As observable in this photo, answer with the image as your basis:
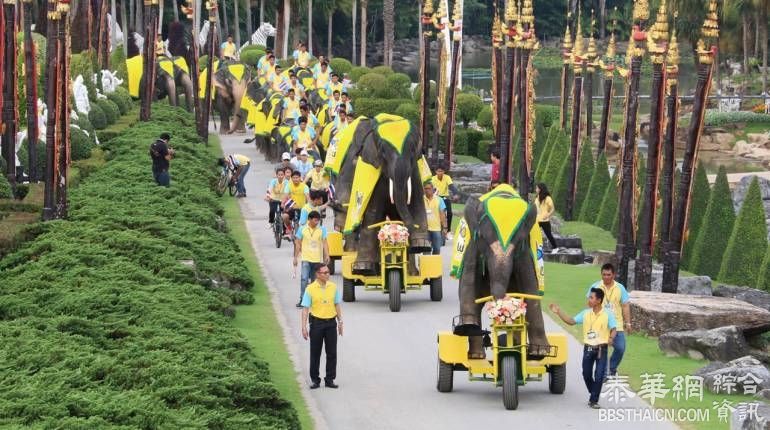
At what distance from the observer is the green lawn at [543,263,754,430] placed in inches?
688

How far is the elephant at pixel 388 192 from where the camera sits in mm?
23766

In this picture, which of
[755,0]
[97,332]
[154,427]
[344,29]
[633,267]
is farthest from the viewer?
[344,29]

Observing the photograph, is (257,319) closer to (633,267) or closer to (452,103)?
(633,267)

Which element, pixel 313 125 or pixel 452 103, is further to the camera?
pixel 452 103

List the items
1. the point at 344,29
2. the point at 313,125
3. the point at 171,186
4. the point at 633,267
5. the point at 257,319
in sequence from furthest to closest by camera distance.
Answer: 1. the point at 344,29
2. the point at 313,125
3. the point at 171,186
4. the point at 633,267
5. the point at 257,319

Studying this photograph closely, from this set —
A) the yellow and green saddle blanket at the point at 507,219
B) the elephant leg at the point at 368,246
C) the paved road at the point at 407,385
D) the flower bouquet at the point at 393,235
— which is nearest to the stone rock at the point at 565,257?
the paved road at the point at 407,385

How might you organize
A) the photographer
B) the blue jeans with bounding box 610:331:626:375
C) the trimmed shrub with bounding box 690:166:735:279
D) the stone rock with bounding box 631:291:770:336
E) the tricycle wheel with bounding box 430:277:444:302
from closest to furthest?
the blue jeans with bounding box 610:331:626:375 → the stone rock with bounding box 631:291:770:336 → the tricycle wheel with bounding box 430:277:444:302 → the trimmed shrub with bounding box 690:166:735:279 → the photographer

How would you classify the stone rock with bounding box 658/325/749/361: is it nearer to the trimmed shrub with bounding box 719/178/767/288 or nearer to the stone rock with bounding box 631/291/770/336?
the stone rock with bounding box 631/291/770/336

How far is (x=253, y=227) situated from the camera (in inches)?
1288

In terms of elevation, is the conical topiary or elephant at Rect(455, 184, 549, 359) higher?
elephant at Rect(455, 184, 549, 359)

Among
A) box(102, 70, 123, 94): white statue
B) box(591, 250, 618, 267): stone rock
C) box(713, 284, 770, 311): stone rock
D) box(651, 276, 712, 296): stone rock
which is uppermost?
box(102, 70, 123, 94): white statue

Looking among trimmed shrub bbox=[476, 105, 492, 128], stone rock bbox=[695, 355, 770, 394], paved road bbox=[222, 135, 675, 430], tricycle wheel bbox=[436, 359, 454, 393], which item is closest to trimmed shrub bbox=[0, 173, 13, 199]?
paved road bbox=[222, 135, 675, 430]

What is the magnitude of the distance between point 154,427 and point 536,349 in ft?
17.5

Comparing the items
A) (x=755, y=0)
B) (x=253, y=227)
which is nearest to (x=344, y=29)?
(x=755, y=0)
